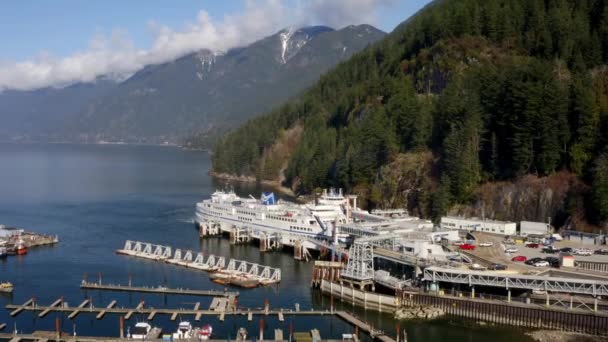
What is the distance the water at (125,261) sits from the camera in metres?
45.3

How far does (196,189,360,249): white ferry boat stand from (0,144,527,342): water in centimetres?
258

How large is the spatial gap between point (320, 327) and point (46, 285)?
24509 mm

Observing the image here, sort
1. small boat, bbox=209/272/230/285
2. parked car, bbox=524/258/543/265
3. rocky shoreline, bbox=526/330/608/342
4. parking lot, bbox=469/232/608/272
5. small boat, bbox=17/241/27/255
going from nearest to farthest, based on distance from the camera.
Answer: rocky shoreline, bbox=526/330/608/342
parking lot, bbox=469/232/608/272
parked car, bbox=524/258/543/265
small boat, bbox=209/272/230/285
small boat, bbox=17/241/27/255

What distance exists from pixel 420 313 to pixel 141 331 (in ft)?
62.1

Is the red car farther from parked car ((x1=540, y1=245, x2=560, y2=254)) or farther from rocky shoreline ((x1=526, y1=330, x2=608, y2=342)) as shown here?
rocky shoreline ((x1=526, y1=330, x2=608, y2=342))

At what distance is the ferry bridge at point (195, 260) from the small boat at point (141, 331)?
50.4 ft

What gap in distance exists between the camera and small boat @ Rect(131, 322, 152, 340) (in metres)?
41.5

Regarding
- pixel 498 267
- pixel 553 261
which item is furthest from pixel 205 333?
pixel 553 261

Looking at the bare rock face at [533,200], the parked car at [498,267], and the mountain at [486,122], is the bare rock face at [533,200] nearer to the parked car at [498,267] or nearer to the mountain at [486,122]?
the mountain at [486,122]

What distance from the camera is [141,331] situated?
41.9m

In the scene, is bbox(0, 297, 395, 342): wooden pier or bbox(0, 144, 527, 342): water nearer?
bbox(0, 144, 527, 342): water

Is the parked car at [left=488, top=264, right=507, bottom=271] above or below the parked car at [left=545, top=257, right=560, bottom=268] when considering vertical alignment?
below

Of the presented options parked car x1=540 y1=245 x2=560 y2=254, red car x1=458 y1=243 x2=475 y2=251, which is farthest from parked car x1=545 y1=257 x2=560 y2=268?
red car x1=458 y1=243 x2=475 y2=251

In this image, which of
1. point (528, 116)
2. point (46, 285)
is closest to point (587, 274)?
point (528, 116)
